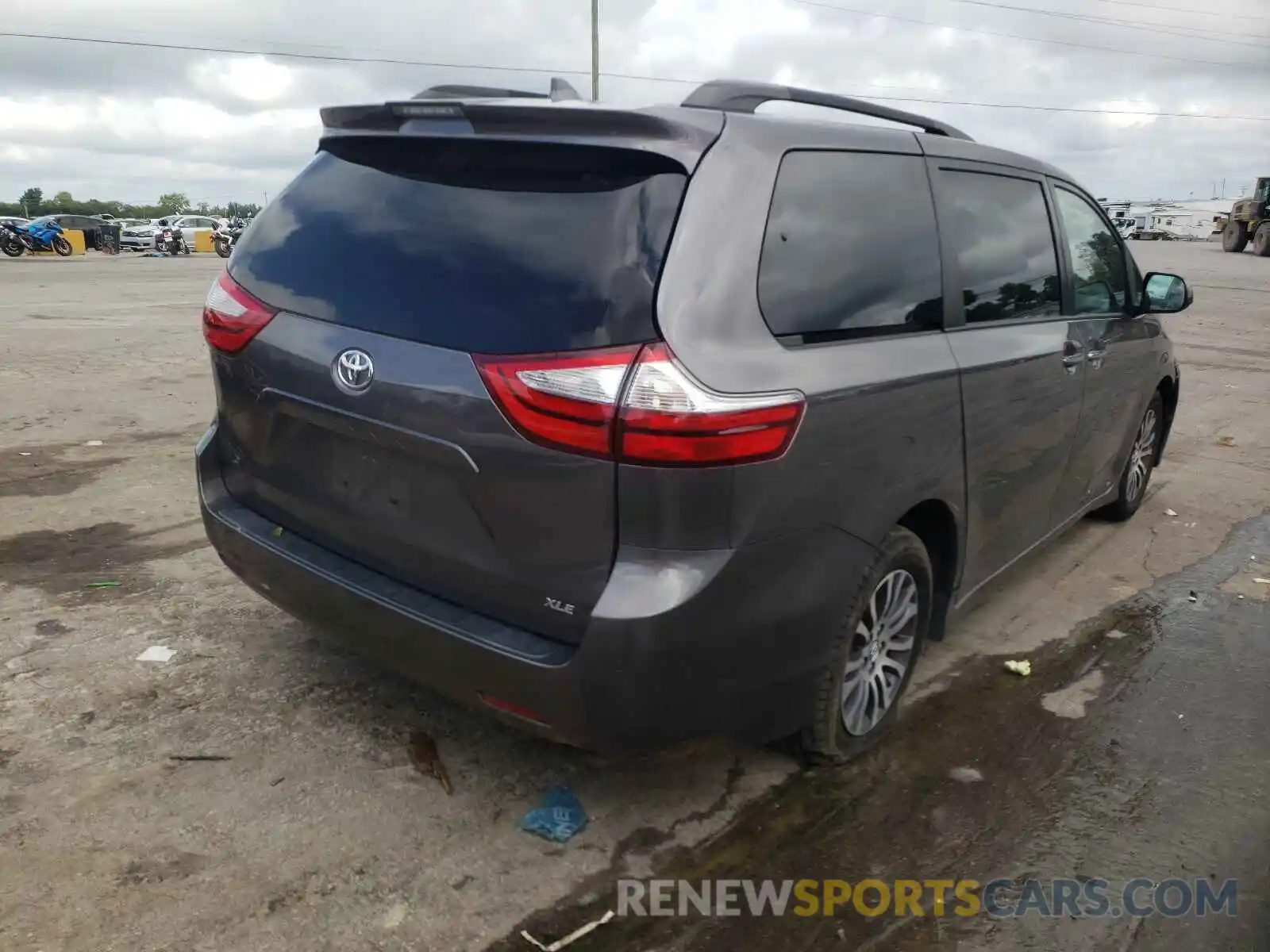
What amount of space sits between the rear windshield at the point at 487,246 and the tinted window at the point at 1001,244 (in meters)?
1.39

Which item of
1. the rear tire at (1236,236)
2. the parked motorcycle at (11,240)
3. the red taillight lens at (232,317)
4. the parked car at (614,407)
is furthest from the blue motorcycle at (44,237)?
the rear tire at (1236,236)

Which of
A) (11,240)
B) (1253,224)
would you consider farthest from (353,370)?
(1253,224)

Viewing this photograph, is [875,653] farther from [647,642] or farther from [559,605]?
[559,605]

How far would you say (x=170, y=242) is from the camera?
37781mm

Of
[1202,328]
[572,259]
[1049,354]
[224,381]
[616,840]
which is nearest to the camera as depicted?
[572,259]

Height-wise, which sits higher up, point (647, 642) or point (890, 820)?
point (647, 642)

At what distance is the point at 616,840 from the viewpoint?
2.79 m

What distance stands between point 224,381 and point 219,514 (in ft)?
1.40

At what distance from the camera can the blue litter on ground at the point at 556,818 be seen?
2781mm

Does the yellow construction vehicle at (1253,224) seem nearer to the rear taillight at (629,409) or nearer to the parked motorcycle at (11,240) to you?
the parked motorcycle at (11,240)

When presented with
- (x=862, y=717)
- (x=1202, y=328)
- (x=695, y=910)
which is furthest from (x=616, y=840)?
(x=1202, y=328)

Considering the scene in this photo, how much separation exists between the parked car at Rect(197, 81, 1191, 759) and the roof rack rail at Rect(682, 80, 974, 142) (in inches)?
0.5

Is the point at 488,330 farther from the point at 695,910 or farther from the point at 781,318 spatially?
the point at 695,910

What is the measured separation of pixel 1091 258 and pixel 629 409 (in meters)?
3.17
